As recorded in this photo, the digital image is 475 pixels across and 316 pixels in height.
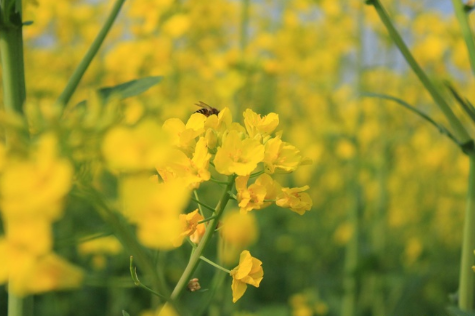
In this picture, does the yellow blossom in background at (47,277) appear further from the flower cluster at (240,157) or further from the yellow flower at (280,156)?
the yellow flower at (280,156)

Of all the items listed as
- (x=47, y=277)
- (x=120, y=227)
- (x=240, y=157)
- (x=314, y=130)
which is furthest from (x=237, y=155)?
(x=314, y=130)

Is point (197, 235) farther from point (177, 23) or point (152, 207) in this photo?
point (177, 23)

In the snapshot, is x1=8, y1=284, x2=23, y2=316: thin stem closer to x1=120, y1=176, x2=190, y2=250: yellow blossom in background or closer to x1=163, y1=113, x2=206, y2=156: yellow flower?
x1=163, y1=113, x2=206, y2=156: yellow flower

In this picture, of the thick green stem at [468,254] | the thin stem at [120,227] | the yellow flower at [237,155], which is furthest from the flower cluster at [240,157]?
the thick green stem at [468,254]

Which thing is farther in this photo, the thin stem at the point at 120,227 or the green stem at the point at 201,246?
the green stem at the point at 201,246

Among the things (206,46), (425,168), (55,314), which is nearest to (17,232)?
(55,314)

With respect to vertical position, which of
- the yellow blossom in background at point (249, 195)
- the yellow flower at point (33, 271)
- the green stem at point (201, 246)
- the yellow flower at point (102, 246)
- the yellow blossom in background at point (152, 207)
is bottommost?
the yellow flower at point (102, 246)

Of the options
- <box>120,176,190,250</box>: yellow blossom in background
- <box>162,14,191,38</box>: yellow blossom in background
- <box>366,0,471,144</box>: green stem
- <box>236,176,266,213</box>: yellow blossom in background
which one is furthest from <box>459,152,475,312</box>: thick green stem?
<box>162,14,191,38</box>: yellow blossom in background
